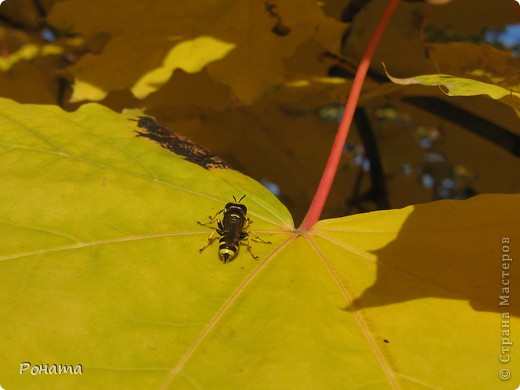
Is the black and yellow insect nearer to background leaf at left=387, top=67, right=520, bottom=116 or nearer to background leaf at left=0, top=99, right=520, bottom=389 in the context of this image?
background leaf at left=0, top=99, right=520, bottom=389

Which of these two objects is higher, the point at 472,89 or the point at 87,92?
the point at 87,92

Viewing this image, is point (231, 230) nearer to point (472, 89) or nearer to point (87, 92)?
point (472, 89)

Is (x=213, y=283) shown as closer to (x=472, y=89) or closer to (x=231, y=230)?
(x=231, y=230)

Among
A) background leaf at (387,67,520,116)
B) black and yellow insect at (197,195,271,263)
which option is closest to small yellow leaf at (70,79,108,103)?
black and yellow insect at (197,195,271,263)

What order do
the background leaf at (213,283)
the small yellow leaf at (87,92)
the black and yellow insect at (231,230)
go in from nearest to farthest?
1. the background leaf at (213,283)
2. the black and yellow insect at (231,230)
3. the small yellow leaf at (87,92)

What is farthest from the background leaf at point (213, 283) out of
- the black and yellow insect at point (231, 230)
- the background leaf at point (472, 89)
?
the background leaf at point (472, 89)

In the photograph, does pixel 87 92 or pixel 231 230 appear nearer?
pixel 231 230

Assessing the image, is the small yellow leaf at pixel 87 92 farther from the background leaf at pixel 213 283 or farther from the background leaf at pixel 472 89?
the background leaf at pixel 472 89

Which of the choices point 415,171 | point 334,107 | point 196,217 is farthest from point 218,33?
point 334,107

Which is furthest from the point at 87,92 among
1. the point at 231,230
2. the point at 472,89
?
the point at 472,89
